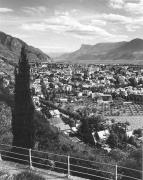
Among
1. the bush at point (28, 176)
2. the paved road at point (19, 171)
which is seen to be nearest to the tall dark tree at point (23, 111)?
the paved road at point (19, 171)

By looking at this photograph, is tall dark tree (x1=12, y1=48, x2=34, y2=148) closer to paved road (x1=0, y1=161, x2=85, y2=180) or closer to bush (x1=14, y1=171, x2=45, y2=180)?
paved road (x1=0, y1=161, x2=85, y2=180)

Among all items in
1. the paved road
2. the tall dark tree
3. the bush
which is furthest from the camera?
the tall dark tree

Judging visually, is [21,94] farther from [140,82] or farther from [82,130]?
[140,82]

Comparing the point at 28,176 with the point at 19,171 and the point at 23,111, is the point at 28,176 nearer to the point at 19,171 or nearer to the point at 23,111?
the point at 19,171

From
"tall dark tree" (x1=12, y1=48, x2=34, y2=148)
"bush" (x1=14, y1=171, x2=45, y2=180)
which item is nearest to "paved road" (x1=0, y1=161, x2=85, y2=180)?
"bush" (x1=14, y1=171, x2=45, y2=180)

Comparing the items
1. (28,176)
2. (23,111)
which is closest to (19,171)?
(28,176)

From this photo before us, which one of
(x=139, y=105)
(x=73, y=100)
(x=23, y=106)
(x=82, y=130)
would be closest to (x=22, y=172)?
(x=23, y=106)

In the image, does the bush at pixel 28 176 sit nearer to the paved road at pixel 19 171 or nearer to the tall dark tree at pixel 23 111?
the paved road at pixel 19 171

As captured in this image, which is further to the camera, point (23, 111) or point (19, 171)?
point (23, 111)
